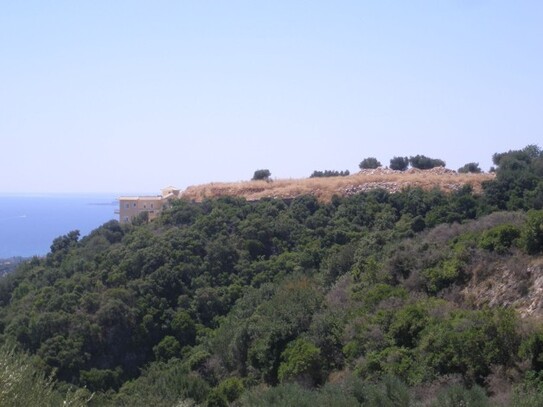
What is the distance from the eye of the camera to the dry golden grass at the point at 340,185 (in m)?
34.9

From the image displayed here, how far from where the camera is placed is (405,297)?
1994cm

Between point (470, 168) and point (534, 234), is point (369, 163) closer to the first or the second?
point (470, 168)

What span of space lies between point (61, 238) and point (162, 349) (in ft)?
43.1

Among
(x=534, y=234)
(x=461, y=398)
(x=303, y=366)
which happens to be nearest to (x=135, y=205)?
(x=303, y=366)

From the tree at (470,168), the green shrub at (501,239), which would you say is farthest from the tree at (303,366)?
the tree at (470,168)

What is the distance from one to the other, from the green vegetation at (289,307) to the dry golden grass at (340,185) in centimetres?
137

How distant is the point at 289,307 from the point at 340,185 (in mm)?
16094

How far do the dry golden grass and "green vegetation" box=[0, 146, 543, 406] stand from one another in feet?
4.48

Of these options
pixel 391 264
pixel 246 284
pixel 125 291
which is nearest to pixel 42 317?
pixel 125 291

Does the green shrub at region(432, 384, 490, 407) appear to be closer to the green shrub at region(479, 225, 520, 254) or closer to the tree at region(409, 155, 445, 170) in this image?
the green shrub at region(479, 225, 520, 254)

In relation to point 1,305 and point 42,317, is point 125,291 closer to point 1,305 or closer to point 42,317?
point 42,317

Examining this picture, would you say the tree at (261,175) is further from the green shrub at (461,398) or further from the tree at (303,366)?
the green shrub at (461,398)

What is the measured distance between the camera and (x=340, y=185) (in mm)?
37406

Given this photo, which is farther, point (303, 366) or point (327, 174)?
point (327, 174)
